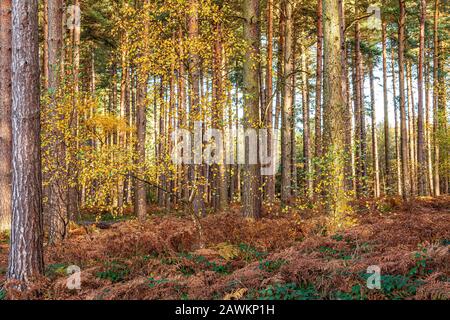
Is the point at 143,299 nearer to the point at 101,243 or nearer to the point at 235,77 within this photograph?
the point at 101,243

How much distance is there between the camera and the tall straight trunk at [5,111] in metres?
12.8

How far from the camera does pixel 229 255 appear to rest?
759cm

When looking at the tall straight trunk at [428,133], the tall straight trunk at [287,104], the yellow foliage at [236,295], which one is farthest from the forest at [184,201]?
the tall straight trunk at [428,133]

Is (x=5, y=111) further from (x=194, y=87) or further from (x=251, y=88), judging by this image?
(x=251, y=88)

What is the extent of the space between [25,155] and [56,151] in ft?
11.8

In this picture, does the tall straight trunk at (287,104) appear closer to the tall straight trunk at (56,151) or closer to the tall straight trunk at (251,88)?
the tall straight trunk at (251,88)

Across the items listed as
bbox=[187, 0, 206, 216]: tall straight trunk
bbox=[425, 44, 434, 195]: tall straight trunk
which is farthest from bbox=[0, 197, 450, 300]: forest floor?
bbox=[425, 44, 434, 195]: tall straight trunk

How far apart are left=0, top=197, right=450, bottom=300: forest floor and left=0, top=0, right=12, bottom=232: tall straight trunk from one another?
3.36 m

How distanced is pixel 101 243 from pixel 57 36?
20.2 feet

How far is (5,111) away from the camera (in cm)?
1326

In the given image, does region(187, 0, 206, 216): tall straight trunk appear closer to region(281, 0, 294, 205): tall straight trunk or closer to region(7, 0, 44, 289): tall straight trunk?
region(7, 0, 44, 289): tall straight trunk

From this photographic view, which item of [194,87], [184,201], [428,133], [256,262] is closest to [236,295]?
[256,262]

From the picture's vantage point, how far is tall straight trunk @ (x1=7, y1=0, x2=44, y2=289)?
5742 millimetres

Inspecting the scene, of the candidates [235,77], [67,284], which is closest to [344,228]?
[67,284]
